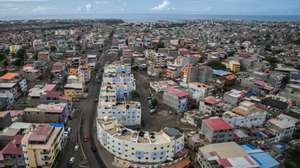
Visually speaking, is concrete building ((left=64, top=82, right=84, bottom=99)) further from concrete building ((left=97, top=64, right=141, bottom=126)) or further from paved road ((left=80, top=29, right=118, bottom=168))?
concrete building ((left=97, top=64, right=141, bottom=126))

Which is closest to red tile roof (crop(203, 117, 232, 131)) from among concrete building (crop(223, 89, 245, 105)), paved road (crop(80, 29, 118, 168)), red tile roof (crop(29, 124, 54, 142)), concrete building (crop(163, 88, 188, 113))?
concrete building (crop(163, 88, 188, 113))

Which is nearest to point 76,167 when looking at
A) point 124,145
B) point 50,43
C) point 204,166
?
point 124,145

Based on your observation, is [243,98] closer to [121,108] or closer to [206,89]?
[206,89]

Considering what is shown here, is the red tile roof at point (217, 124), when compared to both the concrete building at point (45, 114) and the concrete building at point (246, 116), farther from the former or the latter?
the concrete building at point (45, 114)

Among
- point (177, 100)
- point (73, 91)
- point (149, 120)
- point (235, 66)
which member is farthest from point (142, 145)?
point (235, 66)

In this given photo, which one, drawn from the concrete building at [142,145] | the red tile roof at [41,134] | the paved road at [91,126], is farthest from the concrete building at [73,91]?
the concrete building at [142,145]

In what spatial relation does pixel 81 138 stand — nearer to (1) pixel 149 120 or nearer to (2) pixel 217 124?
(1) pixel 149 120

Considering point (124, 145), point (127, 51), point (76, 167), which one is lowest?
point (76, 167)
